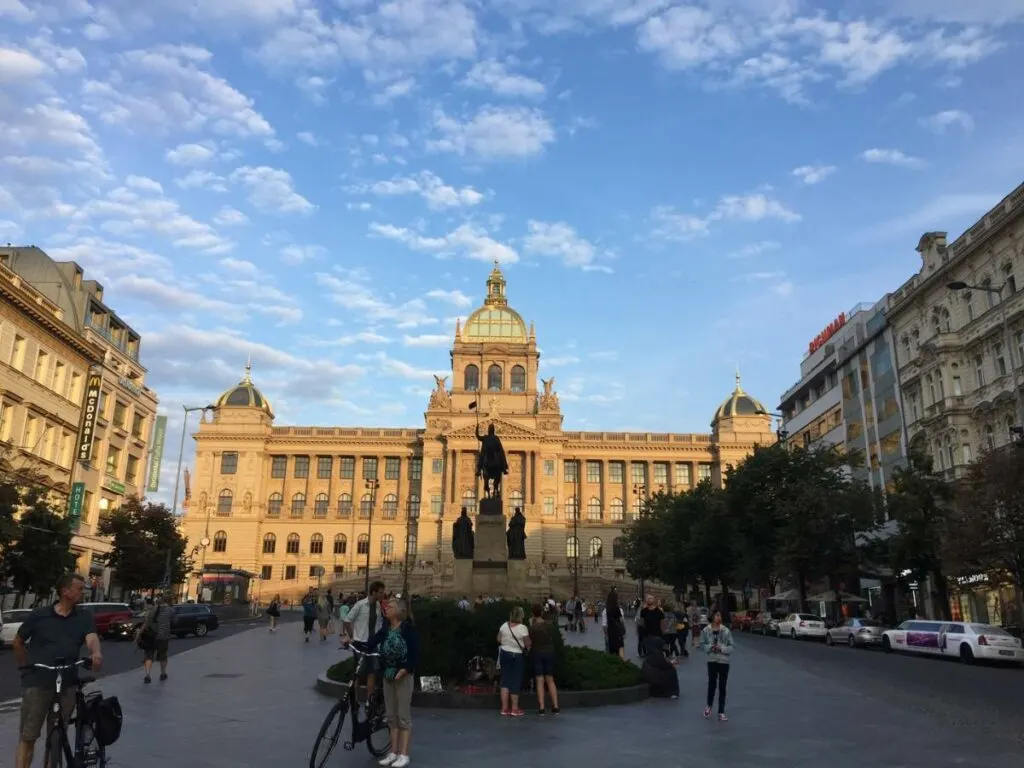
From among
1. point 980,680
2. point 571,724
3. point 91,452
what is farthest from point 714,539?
point 571,724

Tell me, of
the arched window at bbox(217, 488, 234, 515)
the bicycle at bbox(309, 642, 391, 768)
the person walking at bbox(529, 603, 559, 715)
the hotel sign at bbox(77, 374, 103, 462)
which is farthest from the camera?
the arched window at bbox(217, 488, 234, 515)

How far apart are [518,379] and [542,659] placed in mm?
94605

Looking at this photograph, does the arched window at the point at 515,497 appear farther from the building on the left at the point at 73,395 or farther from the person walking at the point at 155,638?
the person walking at the point at 155,638

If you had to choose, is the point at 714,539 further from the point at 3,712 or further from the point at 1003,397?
the point at 3,712

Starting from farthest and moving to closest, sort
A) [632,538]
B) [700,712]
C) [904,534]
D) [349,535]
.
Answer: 1. [349,535]
2. [632,538]
3. [904,534]
4. [700,712]

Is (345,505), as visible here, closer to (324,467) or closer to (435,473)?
(324,467)

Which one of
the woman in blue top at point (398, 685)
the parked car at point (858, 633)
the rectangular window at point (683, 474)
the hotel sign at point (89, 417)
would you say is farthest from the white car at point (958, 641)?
the rectangular window at point (683, 474)

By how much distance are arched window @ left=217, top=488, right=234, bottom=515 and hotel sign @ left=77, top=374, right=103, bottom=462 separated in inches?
1983

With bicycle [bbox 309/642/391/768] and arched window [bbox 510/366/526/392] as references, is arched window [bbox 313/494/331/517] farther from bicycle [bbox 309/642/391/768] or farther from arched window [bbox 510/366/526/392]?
bicycle [bbox 309/642/391/768]

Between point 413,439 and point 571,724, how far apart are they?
306 ft

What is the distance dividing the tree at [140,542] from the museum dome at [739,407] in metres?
74.0

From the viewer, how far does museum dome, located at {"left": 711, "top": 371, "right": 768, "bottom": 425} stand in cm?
10769

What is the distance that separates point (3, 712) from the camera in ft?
44.4

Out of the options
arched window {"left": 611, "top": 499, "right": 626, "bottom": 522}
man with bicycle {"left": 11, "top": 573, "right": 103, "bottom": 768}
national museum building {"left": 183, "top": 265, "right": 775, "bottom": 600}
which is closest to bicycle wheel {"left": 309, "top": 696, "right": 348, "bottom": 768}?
man with bicycle {"left": 11, "top": 573, "right": 103, "bottom": 768}
